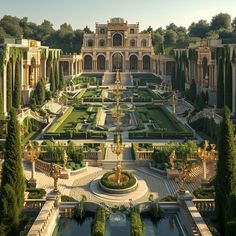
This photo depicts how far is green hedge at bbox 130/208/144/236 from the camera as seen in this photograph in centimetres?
1480

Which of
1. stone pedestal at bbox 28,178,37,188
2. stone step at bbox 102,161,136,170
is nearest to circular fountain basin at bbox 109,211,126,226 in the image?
stone pedestal at bbox 28,178,37,188

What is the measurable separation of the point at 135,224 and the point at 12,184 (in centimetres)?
514

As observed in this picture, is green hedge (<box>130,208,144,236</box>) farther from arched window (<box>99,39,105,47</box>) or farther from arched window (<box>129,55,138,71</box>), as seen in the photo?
arched window (<box>99,39,105,47</box>)

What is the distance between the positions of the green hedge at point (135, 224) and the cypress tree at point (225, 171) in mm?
3247

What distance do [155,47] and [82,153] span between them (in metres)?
80.9

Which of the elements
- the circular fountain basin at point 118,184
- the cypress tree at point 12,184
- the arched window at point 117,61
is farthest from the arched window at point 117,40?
the cypress tree at point 12,184

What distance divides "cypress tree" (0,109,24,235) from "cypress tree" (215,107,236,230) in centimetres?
797

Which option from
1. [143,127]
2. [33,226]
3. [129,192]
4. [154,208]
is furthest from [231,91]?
[33,226]

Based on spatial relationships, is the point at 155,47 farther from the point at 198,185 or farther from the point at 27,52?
the point at 198,185

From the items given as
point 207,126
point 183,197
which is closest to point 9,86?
point 207,126

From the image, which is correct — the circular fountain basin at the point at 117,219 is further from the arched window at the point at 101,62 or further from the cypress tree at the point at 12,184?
the arched window at the point at 101,62

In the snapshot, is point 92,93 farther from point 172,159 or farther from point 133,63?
point 172,159

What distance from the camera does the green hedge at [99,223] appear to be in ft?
48.5

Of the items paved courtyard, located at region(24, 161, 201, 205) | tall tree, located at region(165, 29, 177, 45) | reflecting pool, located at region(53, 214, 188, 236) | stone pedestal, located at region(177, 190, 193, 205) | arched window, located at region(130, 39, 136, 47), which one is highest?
tall tree, located at region(165, 29, 177, 45)
